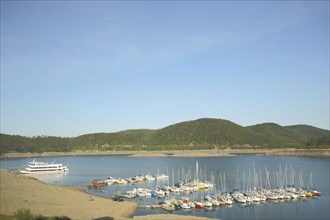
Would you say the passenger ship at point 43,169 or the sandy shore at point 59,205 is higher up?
the sandy shore at point 59,205

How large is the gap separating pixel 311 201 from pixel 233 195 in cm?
1318

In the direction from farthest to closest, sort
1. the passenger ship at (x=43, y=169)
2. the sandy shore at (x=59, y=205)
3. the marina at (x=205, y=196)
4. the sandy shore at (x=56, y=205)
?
1. the passenger ship at (x=43, y=169)
2. the marina at (x=205, y=196)
3. the sandy shore at (x=56, y=205)
4. the sandy shore at (x=59, y=205)

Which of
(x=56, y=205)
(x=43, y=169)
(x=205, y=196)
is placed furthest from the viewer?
(x=43, y=169)

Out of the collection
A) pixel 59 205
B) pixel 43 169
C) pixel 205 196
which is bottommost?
pixel 43 169

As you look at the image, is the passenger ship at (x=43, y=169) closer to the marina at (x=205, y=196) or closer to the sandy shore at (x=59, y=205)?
the marina at (x=205, y=196)

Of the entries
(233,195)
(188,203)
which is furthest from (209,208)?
(233,195)

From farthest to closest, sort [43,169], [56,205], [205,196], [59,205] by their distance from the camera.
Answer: [43,169]
[205,196]
[59,205]
[56,205]

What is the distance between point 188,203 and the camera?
5803 centimetres

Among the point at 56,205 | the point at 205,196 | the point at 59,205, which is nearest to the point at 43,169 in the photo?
the point at 205,196

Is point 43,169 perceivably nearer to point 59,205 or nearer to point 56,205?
point 59,205

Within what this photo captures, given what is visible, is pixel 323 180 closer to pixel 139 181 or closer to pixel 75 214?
pixel 139 181

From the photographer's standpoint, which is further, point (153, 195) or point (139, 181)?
point (139, 181)

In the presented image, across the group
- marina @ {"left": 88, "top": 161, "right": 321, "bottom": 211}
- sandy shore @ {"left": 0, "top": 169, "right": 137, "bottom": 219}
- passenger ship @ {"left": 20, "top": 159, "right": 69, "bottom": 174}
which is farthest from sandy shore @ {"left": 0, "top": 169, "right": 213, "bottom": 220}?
passenger ship @ {"left": 20, "top": 159, "right": 69, "bottom": 174}

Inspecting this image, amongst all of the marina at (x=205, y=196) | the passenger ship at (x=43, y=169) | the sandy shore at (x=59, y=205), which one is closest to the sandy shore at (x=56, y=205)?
the sandy shore at (x=59, y=205)
